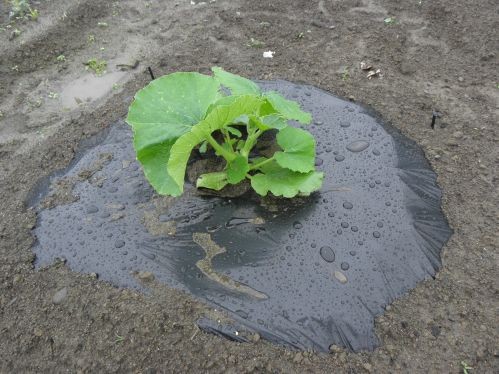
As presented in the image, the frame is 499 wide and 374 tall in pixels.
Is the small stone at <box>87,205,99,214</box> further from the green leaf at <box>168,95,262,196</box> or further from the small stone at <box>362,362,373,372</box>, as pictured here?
the small stone at <box>362,362,373,372</box>

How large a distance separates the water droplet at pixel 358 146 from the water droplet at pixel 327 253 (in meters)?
0.77

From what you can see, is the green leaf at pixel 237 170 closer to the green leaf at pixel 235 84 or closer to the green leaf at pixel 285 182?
the green leaf at pixel 285 182

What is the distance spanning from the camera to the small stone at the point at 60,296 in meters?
2.37

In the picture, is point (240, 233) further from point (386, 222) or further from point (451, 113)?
point (451, 113)

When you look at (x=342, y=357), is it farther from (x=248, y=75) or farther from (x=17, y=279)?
(x=248, y=75)

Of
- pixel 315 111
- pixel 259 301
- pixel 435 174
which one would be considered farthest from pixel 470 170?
pixel 259 301

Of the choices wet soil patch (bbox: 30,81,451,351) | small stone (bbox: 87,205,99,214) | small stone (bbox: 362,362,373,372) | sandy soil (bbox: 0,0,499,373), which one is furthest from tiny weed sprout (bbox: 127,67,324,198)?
small stone (bbox: 362,362,373,372)

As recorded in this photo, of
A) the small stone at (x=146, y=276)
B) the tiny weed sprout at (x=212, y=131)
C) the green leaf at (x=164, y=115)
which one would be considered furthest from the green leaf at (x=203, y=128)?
the small stone at (x=146, y=276)

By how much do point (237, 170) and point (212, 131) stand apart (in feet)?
0.94

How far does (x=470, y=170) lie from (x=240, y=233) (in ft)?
5.57

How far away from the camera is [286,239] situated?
2.36m

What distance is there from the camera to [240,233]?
239 centimetres

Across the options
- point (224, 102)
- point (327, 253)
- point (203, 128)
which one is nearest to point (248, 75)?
point (224, 102)

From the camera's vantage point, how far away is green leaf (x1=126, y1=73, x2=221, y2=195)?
7.45ft
